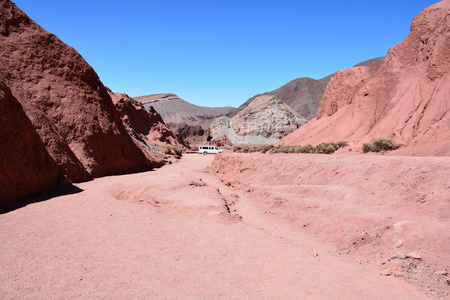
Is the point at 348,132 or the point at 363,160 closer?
the point at 363,160

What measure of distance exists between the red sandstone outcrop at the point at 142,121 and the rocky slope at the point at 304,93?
8473 centimetres

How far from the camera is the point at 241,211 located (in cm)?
908

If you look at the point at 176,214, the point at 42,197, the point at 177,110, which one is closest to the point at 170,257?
the point at 176,214

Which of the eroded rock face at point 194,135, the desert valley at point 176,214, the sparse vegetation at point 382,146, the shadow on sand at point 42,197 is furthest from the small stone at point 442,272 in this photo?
the eroded rock face at point 194,135

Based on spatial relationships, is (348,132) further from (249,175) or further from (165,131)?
(165,131)

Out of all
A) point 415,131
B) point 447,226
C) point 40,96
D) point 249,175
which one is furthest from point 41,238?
point 415,131

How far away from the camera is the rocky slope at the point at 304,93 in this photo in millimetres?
126312

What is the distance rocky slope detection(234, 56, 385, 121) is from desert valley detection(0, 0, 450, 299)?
112 m

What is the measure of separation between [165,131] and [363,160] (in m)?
37.5

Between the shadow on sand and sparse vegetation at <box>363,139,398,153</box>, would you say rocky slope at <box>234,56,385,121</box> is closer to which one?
sparse vegetation at <box>363,139,398,153</box>

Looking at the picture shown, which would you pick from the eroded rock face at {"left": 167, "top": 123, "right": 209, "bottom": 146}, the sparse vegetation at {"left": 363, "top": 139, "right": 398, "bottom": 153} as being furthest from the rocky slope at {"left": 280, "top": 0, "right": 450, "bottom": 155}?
the eroded rock face at {"left": 167, "top": 123, "right": 209, "bottom": 146}

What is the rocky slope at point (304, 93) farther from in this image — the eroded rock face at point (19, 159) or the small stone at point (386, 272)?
the small stone at point (386, 272)

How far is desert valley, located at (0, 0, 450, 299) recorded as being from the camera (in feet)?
13.2

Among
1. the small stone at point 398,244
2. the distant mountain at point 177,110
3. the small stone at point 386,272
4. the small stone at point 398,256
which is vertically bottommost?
the small stone at point 386,272
